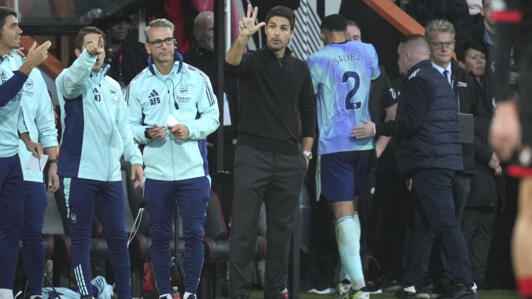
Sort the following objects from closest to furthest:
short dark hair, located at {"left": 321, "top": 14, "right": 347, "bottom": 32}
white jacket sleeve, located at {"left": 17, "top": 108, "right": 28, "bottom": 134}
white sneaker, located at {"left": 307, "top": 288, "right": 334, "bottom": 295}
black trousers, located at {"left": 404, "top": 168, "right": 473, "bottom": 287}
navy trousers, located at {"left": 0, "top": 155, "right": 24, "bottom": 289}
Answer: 1. navy trousers, located at {"left": 0, "top": 155, "right": 24, "bottom": 289}
2. white jacket sleeve, located at {"left": 17, "top": 108, "right": 28, "bottom": 134}
3. black trousers, located at {"left": 404, "top": 168, "right": 473, "bottom": 287}
4. short dark hair, located at {"left": 321, "top": 14, "right": 347, "bottom": 32}
5. white sneaker, located at {"left": 307, "top": 288, "right": 334, "bottom": 295}

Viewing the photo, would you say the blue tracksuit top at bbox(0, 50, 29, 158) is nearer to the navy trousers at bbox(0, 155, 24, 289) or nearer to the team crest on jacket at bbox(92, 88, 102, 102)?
the navy trousers at bbox(0, 155, 24, 289)

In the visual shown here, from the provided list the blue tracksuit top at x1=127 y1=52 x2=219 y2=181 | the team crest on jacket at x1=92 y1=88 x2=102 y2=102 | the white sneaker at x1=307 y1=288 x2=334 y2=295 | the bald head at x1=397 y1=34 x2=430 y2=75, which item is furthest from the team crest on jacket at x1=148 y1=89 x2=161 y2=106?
the white sneaker at x1=307 y1=288 x2=334 y2=295

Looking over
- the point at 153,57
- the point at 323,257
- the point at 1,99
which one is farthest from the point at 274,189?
the point at 323,257

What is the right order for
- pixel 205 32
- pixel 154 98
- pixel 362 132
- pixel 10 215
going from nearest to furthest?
1. pixel 10 215
2. pixel 154 98
3. pixel 362 132
4. pixel 205 32

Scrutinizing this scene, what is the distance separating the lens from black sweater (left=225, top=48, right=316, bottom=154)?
836cm

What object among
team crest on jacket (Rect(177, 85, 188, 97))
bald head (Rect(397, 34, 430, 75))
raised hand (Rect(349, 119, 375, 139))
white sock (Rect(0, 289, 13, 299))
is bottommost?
white sock (Rect(0, 289, 13, 299))

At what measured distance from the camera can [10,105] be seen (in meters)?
8.23

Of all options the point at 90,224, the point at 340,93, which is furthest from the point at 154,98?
the point at 340,93

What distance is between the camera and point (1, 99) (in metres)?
8.02

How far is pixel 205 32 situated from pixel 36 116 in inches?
89.6

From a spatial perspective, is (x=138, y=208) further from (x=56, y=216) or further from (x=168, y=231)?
(x=168, y=231)

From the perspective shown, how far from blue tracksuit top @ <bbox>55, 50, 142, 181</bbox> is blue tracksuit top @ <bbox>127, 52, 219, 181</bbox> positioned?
7.3 inches

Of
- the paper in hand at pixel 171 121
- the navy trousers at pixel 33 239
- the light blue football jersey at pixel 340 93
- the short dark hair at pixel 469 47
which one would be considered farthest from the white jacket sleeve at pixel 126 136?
the short dark hair at pixel 469 47

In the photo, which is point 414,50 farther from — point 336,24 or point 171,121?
point 171,121
